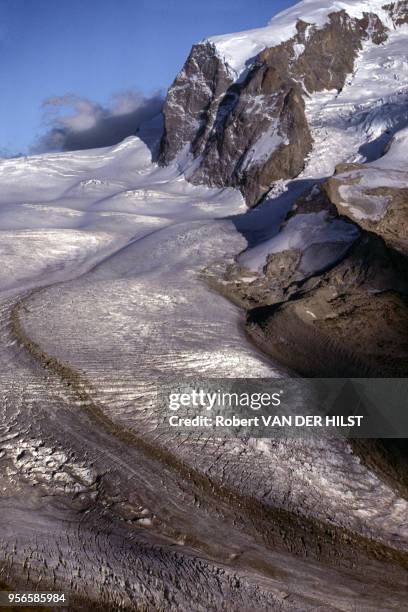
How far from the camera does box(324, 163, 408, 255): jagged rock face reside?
15.5m

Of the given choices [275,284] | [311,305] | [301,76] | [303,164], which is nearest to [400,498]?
[311,305]

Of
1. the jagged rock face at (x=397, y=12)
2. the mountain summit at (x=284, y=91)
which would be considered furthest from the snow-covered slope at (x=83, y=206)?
the jagged rock face at (x=397, y=12)

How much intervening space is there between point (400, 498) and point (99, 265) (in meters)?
13.5

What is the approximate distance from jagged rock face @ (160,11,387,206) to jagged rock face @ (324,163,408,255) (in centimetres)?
1054

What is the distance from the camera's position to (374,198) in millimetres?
16922

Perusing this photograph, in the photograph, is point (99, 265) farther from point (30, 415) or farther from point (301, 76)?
point (301, 76)

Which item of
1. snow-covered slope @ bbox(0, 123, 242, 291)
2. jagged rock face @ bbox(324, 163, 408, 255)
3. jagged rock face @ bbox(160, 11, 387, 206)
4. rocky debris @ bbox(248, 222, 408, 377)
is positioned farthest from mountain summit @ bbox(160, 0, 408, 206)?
rocky debris @ bbox(248, 222, 408, 377)

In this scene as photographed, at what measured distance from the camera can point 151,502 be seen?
7.34 m

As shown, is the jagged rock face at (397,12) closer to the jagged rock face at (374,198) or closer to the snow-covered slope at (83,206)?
the snow-covered slope at (83,206)

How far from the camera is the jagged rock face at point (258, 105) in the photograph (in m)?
29.5

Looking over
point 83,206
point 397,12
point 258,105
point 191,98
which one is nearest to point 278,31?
point 191,98

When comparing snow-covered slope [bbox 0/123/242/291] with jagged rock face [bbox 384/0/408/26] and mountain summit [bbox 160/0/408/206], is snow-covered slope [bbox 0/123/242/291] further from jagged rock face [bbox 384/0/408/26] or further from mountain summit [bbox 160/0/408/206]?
jagged rock face [bbox 384/0/408/26]

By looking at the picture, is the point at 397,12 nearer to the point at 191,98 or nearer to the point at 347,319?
the point at 191,98

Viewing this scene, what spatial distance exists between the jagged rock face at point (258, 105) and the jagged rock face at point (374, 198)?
10.5 m
